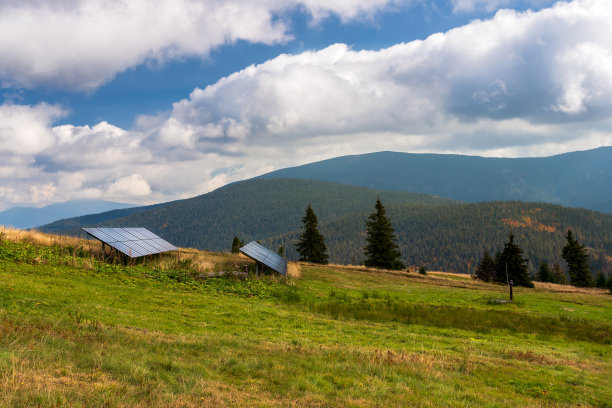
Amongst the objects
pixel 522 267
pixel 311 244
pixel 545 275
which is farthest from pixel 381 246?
pixel 545 275

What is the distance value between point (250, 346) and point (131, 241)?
21696mm

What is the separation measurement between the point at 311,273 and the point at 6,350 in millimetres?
32339

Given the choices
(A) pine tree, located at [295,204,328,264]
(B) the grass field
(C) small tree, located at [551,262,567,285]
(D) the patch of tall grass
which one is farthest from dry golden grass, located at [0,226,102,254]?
(C) small tree, located at [551,262,567,285]

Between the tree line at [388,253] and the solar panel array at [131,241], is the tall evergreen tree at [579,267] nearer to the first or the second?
the tree line at [388,253]

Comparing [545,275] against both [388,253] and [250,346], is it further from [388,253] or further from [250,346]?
[250,346]

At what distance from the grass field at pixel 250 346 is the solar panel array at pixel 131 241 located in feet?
5.12

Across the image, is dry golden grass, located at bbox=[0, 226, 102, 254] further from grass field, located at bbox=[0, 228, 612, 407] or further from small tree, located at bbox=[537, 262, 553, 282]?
small tree, located at bbox=[537, 262, 553, 282]

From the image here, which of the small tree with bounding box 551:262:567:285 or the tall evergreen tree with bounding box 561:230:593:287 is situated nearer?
the tall evergreen tree with bounding box 561:230:593:287

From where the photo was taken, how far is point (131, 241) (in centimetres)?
2988

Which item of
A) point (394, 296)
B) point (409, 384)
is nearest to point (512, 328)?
point (394, 296)

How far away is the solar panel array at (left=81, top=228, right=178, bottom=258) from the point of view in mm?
26808

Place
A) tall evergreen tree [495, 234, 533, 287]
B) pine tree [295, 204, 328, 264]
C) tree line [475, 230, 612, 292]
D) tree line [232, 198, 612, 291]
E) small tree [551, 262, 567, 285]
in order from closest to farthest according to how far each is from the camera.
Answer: tall evergreen tree [495, 234, 533, 287] → tree line [475, 230, 612, 292] → tree line [232, 198, 612, 291] → pine tree [295, 204, 328, 264] → small tree [551, 262, 567, 285]

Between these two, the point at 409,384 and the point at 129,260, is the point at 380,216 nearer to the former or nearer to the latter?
the point at 129,260

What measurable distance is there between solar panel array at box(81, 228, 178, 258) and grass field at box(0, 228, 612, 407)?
1559 millimetres
